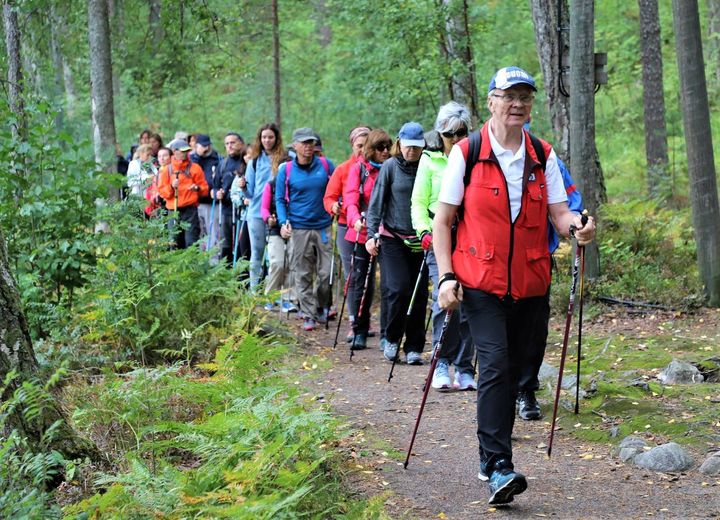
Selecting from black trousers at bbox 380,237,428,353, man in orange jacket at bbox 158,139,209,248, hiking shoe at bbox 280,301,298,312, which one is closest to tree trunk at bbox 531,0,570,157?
black trousers at bbox 380,237,428,353

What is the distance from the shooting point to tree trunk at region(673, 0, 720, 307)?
10.7m

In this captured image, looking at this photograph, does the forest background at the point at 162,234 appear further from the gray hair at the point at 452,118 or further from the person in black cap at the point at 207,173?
the gray hair at the point at 452,118

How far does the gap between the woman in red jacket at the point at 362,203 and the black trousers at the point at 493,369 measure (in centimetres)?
527

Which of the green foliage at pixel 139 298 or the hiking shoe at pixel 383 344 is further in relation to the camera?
A: the hiking shoe at pixel 383 344

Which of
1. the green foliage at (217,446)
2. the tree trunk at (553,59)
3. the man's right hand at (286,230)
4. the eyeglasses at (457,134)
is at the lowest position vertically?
the green foliage at (217,446)

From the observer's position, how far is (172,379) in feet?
22.4

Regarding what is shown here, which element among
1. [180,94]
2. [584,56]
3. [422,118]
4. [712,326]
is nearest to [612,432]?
[712,326]

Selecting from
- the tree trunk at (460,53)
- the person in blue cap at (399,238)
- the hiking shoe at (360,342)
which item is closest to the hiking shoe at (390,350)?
the person in blue cap at (399,238)

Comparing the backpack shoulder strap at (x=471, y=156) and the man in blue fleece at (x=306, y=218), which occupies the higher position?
the backpack shoulder strap at (x=471, y=156)

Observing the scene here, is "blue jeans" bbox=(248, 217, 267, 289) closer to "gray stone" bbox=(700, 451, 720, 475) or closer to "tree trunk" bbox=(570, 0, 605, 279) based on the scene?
"tree trunk" bbox=(570, 0, 605, 279)

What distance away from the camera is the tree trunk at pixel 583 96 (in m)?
10.8

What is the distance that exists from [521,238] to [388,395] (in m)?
3.49

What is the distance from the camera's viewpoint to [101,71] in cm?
1360

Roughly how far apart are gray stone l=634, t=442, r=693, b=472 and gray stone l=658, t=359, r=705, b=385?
2074mm
